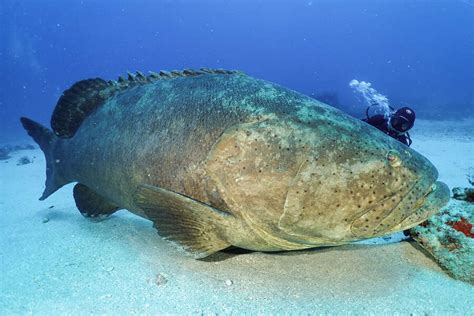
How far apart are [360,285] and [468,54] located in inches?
6688

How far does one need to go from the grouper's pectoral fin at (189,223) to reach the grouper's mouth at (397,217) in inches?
47.6

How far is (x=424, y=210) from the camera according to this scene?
8.84 ft

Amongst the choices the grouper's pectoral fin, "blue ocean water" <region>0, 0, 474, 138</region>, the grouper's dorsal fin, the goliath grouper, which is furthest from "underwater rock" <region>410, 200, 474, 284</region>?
"blue ocean water" <region>0, 0, 474, 138</region>

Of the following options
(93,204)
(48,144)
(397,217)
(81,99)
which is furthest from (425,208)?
(48,144)

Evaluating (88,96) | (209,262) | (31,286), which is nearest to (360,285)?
(209,262)

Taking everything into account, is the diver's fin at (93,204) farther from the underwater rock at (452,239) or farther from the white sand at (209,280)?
the underwater rock at (452,239)

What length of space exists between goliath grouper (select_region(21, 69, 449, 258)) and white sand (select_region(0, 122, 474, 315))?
34 centimetres

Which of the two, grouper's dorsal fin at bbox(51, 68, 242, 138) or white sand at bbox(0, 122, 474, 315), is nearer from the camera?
white sand at bbox(0, 122, 474, 315)

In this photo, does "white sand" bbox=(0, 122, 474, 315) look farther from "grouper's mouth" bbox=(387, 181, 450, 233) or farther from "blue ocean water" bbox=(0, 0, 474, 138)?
"blue ocean water" bbox=(0, 0, 474, 138)

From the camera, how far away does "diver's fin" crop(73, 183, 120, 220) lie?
185 inches

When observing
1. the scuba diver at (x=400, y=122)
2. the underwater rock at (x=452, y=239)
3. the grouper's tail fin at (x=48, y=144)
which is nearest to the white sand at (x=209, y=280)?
the underwater rock at (x=452, y=239)

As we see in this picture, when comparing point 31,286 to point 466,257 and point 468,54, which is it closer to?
point 466,257

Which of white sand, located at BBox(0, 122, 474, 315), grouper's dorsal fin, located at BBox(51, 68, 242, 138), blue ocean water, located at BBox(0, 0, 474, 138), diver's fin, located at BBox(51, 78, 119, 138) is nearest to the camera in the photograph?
white sand, located at BBox(0, 122, 474, 315)

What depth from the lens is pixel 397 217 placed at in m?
2.66
